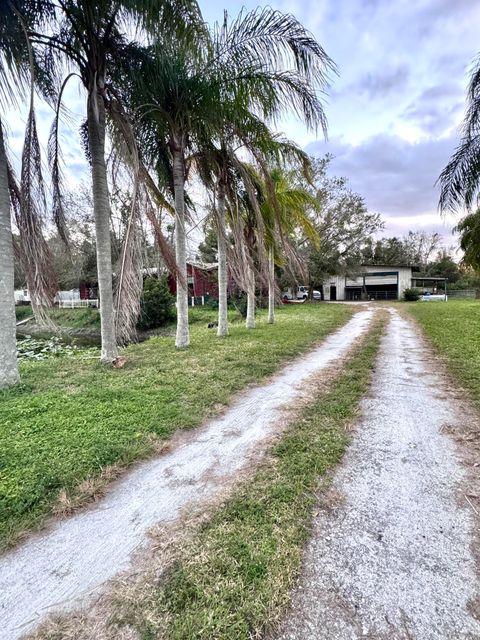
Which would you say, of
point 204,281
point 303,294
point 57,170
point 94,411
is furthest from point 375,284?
point 94,411

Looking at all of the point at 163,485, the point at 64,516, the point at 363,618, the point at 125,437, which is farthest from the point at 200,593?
the point at 125,437

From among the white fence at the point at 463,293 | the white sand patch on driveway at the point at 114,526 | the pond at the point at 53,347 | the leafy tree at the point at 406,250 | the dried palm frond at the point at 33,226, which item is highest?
the leafy tree at the point at 406,250

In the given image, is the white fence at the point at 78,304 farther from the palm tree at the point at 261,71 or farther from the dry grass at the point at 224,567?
the dry grass at the point at 224,567

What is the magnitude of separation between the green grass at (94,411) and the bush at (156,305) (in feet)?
33.6

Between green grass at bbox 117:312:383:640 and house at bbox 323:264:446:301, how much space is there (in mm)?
34868

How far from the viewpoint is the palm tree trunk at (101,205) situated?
5.32 meters

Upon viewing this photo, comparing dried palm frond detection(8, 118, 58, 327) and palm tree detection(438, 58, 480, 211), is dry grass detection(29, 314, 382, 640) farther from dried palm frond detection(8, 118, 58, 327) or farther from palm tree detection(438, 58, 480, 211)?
palm tree detection(438, 58, 480, 211)

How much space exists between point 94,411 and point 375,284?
39406 millimetres

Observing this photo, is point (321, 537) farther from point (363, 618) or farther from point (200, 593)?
point (200, 593)

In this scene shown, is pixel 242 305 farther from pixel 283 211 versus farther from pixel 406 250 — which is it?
pixel 406 250

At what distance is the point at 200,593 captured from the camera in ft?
4.89

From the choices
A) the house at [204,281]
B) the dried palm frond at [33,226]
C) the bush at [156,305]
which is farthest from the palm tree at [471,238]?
the house at [204,281]

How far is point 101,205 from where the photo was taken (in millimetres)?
5504

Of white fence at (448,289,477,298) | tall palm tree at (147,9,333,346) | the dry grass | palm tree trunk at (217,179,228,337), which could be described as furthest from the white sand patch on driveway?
white fence at (448,289,477,298)
